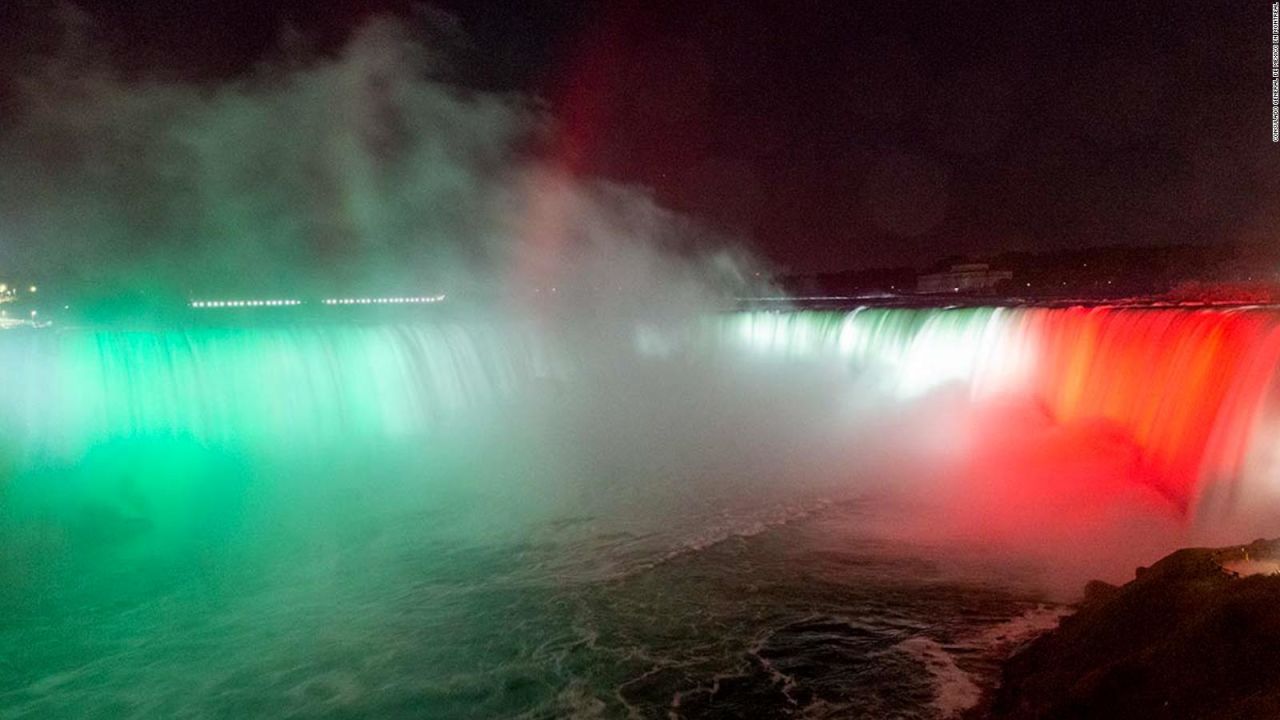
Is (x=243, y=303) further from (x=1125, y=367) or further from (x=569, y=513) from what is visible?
(x=1125, y=367)

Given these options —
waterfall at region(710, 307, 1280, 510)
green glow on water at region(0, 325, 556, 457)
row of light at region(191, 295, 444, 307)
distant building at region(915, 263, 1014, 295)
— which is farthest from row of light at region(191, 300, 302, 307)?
distant building at region(915, 263, 1014, 295)

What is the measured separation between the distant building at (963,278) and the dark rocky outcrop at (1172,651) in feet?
108

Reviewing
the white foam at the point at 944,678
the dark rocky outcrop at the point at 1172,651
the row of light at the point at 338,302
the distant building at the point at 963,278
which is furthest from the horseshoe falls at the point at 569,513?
the distant building at the point at 963,278

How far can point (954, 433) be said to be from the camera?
16203 millimetres

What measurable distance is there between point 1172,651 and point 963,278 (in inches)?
1553

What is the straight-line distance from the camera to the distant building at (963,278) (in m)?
39.0

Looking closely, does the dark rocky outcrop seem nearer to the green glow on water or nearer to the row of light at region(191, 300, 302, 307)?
the green glow on water

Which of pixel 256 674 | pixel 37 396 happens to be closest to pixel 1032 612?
pixel 256 674

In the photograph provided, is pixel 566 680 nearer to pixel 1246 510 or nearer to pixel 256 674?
pixel 256 674

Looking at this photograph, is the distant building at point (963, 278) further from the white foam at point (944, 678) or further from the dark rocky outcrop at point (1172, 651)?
the dark rocky outcrop at point (1172, 651)

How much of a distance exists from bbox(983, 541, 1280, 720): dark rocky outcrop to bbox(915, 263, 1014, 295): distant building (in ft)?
108

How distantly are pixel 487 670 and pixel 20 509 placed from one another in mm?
9240

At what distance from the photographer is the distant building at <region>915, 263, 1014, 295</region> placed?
39009 millimetres

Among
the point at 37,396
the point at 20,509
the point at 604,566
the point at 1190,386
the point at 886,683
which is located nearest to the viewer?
the point at 886,683
